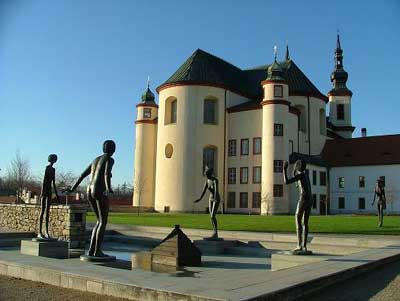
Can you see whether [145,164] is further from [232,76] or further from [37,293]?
[37,293]

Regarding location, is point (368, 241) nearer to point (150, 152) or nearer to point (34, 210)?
point (34, 210)

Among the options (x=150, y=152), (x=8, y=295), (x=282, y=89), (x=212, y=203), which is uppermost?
(x=282, y=89)

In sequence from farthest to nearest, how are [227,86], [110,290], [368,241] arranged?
[227,86] < [368,241] < [110,290]

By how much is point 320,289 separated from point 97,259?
487cm

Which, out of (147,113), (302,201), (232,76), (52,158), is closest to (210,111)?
(232,76)

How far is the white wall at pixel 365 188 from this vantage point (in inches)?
2408

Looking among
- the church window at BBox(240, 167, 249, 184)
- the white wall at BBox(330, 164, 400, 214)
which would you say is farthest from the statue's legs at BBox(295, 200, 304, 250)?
the white wall at BBox(330, 164, 400, 214)

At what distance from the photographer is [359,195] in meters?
63.7

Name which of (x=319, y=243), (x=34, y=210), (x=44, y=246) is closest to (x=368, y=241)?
(x=319, y=243)

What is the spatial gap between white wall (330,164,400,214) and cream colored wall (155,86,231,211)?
54.4 feet

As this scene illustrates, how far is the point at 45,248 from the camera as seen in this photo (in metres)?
12.7

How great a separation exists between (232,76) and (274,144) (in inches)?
622

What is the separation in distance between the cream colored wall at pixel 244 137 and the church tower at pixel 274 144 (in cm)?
217

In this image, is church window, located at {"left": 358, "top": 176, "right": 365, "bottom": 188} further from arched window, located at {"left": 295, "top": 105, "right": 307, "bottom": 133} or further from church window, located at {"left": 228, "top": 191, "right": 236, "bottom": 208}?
church window, located at {"left": 228, "top": 191, "right": 236, "bottom": 208}
